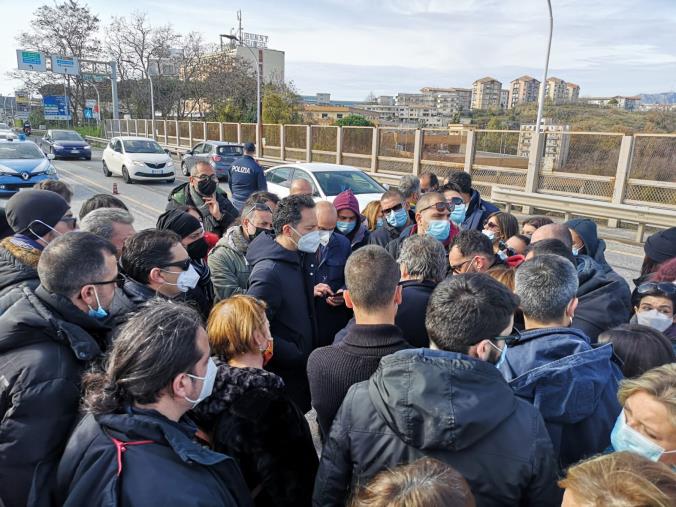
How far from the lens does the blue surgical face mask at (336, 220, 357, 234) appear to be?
5098 mm

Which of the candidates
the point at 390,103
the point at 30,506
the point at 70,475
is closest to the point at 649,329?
the point at 70,475

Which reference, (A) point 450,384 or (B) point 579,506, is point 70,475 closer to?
(A) point 450,384

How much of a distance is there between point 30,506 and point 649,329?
2862mm

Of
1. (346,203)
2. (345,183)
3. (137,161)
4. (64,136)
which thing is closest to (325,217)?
(346,203)

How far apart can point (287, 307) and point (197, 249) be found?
1.21 m

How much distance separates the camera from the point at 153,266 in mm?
2809

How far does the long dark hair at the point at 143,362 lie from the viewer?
1.63 metres

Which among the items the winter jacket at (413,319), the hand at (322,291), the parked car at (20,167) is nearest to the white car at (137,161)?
the parked car at (20,167)

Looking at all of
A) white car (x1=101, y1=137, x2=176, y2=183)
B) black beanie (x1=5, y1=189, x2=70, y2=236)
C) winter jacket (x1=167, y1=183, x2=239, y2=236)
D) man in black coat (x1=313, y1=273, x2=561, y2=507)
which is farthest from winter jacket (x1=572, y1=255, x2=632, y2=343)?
white car (x1=101, y1=137, x2=176, y2=183)

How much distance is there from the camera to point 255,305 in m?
2.35

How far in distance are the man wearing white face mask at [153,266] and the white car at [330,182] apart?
24.3 feet

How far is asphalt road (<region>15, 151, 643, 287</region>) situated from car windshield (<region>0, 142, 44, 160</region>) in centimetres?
159

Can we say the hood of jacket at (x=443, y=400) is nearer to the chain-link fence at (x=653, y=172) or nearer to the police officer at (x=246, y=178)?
the police officer at (x=246, y=178)

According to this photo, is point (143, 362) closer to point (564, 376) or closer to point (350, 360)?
point (350, 360)
